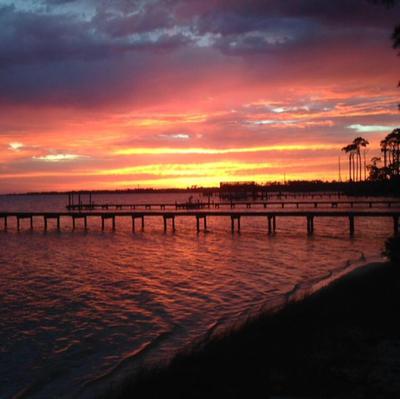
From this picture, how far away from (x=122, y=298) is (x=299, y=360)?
8.70 metres

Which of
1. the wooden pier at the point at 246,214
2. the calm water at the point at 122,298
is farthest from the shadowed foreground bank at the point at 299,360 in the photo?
the wooden pier at the point at 246,214

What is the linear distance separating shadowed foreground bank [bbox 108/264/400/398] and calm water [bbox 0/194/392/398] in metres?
1.58

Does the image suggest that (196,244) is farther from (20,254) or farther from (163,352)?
(163,352)

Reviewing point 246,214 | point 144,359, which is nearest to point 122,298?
point 144,359

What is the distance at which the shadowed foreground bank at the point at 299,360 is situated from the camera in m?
6.45

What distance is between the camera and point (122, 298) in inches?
593

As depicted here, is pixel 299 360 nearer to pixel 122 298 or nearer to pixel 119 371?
pixel 119 371

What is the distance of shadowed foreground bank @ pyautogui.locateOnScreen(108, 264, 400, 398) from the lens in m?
6.45

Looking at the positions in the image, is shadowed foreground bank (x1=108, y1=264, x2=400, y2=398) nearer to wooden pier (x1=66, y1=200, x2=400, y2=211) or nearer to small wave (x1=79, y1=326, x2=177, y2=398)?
small wave (x1=79, y1=326, x2=177, y2=398)

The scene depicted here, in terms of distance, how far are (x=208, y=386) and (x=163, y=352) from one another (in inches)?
125

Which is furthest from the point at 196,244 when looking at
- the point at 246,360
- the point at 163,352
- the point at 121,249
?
the point at 246,360

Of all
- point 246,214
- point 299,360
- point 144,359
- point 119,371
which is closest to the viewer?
point 299,360

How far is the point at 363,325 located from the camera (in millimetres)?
9055

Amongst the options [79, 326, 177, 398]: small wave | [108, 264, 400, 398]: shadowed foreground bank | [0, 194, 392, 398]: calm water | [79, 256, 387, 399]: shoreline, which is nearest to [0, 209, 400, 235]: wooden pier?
[0, 194, 392, 398]: calm water
